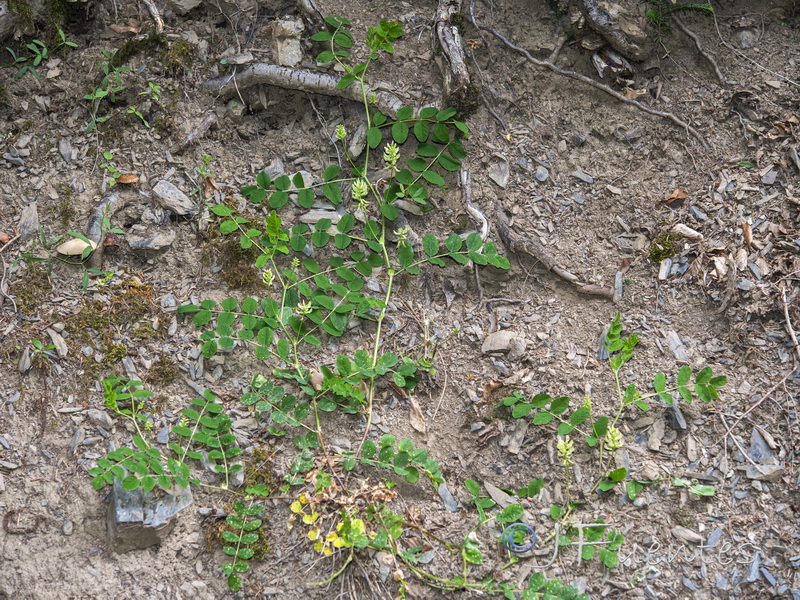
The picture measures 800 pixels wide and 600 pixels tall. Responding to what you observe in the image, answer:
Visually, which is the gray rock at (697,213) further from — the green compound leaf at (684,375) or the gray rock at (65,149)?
the gray rock at (65,149)

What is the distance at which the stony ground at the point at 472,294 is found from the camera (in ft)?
8.38

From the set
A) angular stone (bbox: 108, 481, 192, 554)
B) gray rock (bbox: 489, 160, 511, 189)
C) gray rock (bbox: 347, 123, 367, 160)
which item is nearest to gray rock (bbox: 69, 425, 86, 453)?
angular stone (bbox: 108, 481, 192, 554)

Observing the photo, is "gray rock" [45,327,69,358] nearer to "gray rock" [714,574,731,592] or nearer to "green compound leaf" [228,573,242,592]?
"green compound leaf" [228,573,242,592]

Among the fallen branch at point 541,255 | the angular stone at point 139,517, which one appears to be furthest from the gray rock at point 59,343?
the fallen branch at point 541,255

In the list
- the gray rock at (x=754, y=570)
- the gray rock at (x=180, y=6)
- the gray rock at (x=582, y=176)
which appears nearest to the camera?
the gray rock at (x=754, y=570)

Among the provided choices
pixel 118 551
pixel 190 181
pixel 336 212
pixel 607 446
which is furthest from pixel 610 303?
pixel 118 551

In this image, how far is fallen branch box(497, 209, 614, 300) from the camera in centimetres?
308

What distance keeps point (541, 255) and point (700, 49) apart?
145 centimetres

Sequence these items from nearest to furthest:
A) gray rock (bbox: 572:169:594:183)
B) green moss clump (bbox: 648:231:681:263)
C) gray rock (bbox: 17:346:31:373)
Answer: gray rock (bbox: 17:346:31:373) → green moss clump (bbox: 648:231:681:263) → gray rock (bbox: 572:169:594:183)

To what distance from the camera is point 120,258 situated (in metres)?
3.16

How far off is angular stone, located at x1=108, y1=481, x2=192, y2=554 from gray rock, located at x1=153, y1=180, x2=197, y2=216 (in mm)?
1370

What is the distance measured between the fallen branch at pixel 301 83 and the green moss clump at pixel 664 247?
149 centimetres

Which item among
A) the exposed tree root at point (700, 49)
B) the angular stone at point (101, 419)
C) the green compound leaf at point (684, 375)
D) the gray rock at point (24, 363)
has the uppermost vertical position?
the exposed tree root at point (700, 49)

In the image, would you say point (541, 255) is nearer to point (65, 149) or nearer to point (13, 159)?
point (65, 149)
